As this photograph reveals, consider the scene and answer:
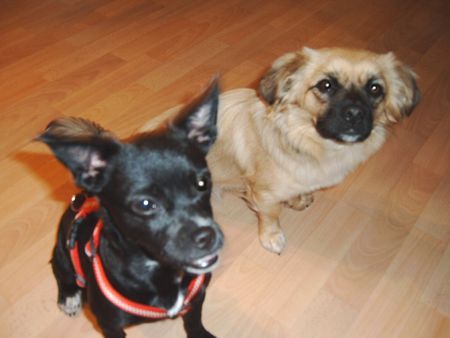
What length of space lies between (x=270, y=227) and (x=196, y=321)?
672mm

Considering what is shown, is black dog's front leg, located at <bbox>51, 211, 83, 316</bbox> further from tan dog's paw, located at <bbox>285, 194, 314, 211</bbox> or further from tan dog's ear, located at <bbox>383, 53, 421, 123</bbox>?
tan dog's ear, located at <bbox>383, 53, 421, 123</bbox>

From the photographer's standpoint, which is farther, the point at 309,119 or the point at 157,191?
the point at 309,119

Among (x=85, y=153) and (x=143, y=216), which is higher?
(x=85, y=153)

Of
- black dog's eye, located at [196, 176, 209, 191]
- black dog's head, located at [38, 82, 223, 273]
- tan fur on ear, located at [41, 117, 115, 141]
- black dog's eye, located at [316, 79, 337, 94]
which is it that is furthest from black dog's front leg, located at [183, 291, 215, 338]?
Result: black dog's eye, located at [316, 79, 337, 94]

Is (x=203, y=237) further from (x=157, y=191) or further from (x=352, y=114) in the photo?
(x=352, y=114)

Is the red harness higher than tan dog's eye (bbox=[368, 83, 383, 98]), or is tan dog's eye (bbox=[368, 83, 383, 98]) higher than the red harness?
tan dog's eye (bbox=[368, 83, 383, 98])

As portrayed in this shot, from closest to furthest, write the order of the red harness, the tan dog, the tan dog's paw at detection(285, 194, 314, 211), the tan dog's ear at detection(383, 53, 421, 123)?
the red harness, the tan dog, the tan dog's ear at detection(383, 53, 421, 123), the tan dog's paw at detection(285, 194, 314, 211)

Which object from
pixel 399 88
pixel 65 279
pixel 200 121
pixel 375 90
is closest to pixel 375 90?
pixel 375 90

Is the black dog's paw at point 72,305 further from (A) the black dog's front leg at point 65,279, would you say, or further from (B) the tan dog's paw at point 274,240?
(B) the tan dog's paw at point 274,240

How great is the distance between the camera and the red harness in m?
1.29

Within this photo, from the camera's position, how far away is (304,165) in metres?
1.86

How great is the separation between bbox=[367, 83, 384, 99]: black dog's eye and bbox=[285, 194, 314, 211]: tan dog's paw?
725 mm

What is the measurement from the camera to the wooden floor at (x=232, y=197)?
1.94 m

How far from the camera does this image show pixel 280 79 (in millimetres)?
1789
